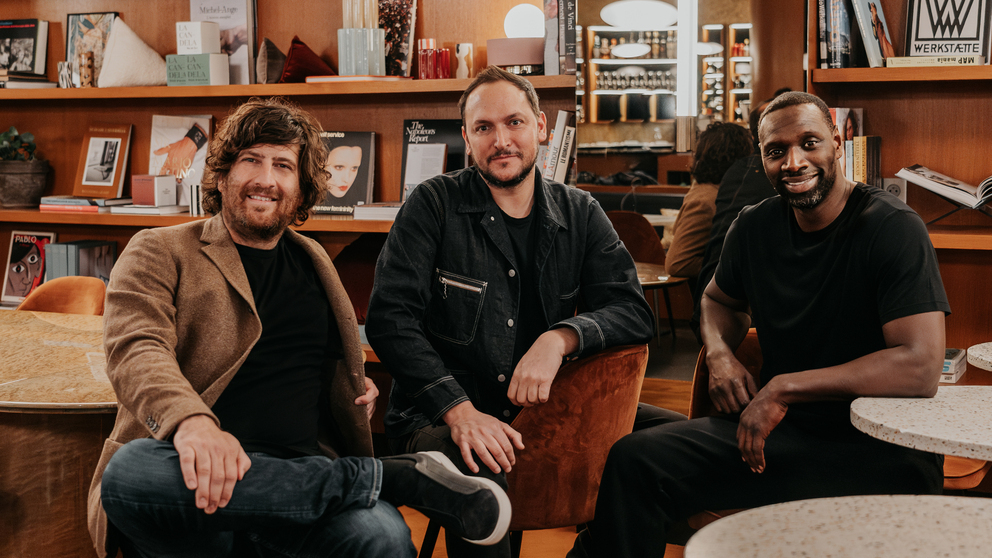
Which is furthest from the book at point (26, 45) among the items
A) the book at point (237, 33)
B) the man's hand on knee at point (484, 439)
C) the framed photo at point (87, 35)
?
the man's hand on knee at point (484, 439)

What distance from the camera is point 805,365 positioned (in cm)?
181

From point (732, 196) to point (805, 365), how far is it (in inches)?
36.5

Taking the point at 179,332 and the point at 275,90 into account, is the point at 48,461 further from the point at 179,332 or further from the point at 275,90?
the point at 275,90

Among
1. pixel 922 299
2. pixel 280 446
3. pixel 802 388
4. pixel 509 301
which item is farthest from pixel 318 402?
pixel 922 299

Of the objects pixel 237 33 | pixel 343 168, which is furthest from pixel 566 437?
pixel 237 33

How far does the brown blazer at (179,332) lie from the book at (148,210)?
5.93 feet

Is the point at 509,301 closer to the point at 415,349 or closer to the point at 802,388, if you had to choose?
the point at 415,349

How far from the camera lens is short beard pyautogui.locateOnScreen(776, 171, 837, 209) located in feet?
5.83

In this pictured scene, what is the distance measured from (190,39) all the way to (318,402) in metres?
2.12

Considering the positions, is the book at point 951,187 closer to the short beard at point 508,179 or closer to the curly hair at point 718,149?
the curly hair at point 718,149

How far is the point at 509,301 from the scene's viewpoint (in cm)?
189

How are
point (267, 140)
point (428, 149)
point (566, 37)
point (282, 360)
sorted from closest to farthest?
point (282, 360) → point (267, 140) → point (566, 37) → point (428, 149)

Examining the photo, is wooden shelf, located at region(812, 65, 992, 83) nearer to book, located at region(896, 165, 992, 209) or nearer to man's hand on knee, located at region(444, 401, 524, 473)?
book, located at region(896, 165, 992, 209)

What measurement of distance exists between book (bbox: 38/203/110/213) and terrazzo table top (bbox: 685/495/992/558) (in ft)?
10.6
